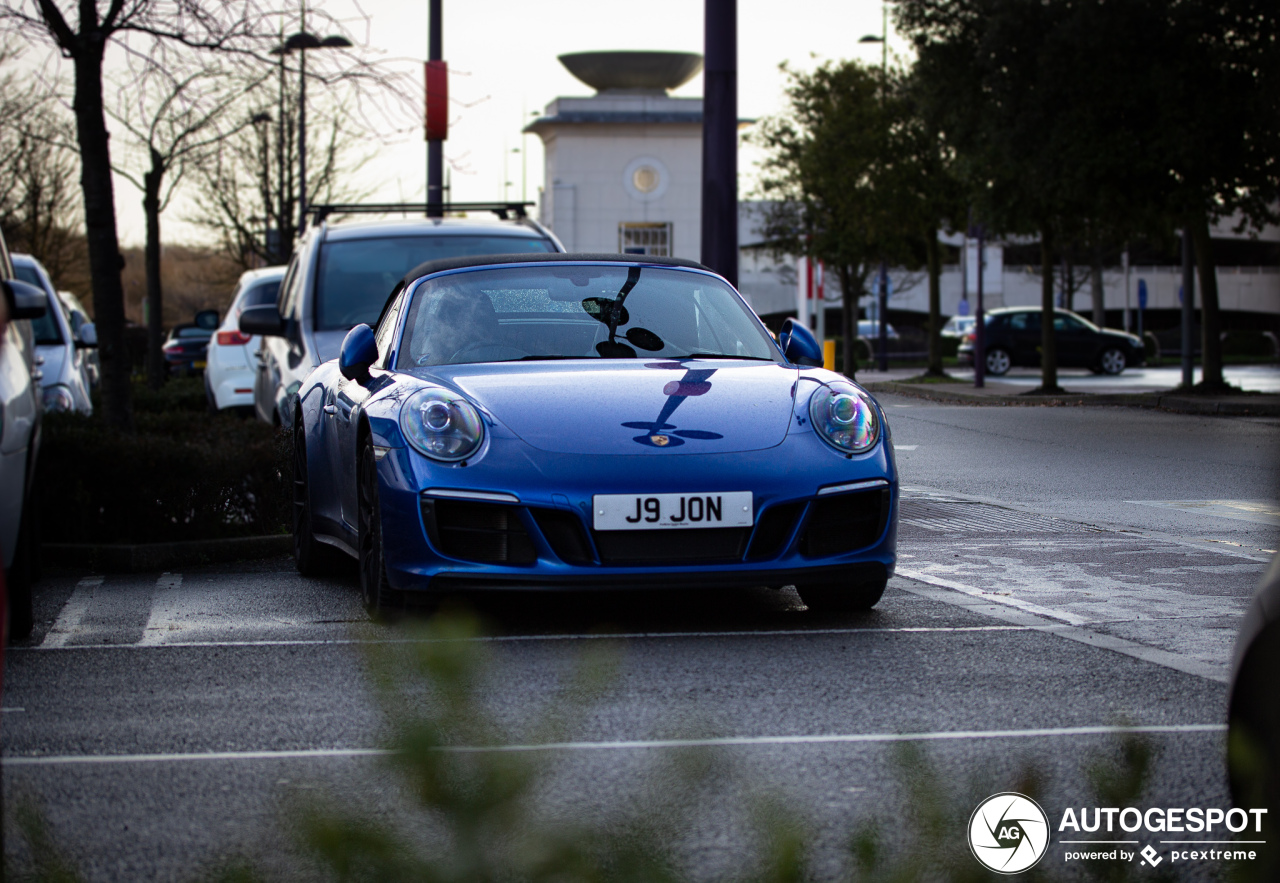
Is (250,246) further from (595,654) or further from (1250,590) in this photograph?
(595,654)

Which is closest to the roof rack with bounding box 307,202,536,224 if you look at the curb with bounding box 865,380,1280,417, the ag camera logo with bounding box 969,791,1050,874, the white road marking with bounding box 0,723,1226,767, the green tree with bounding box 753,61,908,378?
the white road marking with bounding box 0,723,1226,767

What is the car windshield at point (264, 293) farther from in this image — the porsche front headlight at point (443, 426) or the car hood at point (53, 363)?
the porsche front headlight at point (443, 426)

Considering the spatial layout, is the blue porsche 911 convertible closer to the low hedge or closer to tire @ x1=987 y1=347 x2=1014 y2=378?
the low hedge

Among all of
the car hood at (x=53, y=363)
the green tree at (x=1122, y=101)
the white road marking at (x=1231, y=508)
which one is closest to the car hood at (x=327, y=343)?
the car hood at (x=53, y=363)

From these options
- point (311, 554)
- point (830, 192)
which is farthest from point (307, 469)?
point (830, 192)

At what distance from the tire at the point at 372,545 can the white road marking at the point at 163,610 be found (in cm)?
69

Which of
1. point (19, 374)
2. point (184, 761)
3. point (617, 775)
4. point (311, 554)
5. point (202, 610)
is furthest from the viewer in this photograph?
point (311, 554)

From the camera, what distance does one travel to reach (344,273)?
10.2 m

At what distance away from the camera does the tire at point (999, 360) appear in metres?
40.0

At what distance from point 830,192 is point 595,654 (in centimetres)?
3780

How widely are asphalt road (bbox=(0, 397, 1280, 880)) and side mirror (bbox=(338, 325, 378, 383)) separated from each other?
0.92 m

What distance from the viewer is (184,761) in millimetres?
3850

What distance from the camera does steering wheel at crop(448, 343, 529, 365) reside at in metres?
6.41

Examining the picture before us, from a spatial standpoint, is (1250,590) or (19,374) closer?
(19,374)
